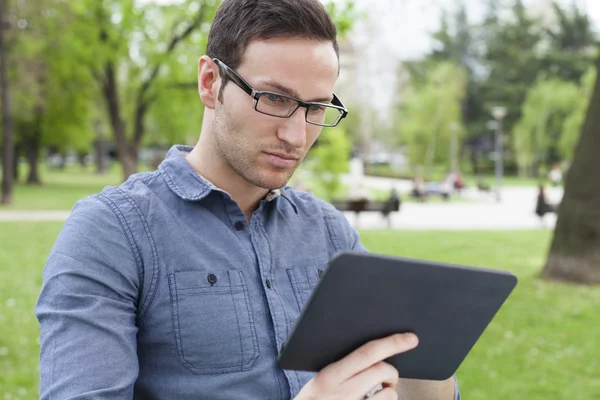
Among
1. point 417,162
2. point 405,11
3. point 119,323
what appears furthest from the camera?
point 417,162

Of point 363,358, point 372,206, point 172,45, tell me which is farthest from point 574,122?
point 363,358

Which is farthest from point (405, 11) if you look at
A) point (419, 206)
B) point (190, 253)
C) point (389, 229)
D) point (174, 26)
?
point (419, 206)

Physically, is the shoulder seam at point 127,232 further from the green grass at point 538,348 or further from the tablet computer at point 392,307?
the green grass at point 538,348

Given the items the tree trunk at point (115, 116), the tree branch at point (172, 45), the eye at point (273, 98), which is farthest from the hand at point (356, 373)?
the tree trunk at point (115, 116)

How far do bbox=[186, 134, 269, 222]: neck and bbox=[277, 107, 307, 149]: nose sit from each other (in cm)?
21

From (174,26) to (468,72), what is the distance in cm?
4527

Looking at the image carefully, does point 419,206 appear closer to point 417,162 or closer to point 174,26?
point 174,26

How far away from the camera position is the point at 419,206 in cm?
2673

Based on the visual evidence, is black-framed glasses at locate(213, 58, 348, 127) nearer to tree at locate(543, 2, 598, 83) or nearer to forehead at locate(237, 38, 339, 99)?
forehead at locate(237, 38, 339, 99)

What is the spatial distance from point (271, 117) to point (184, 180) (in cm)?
33

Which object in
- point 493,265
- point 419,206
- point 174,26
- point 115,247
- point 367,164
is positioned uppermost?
point 115,247

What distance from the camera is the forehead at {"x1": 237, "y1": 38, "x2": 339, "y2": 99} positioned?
5.80 feet

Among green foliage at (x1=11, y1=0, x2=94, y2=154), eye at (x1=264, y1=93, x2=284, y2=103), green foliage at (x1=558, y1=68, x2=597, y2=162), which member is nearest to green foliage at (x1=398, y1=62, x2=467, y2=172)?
green foliage at (x1=558, y1=68, x2=597, y2=162)

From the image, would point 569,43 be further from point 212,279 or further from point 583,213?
point 212,279
